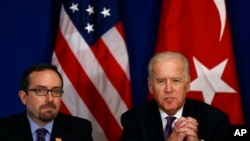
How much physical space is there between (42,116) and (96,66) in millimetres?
869

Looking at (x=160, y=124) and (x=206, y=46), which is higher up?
(x=206, y=46)

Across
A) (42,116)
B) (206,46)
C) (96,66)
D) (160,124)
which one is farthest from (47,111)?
(206,46)

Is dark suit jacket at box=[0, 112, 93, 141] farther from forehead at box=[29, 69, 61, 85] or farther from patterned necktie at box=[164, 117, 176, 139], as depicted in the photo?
patterned necktie at box=[164, 117, 176, 139]

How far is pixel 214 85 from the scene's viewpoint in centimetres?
323

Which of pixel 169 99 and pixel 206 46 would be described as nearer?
pixel 169 99

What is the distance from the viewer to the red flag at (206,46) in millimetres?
3219

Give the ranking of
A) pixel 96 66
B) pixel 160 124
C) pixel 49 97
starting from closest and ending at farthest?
pixel 49 97 → pixel 160 124 → pixel 96 66

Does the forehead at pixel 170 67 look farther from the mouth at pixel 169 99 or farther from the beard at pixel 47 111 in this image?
the beard at pixel 47 111

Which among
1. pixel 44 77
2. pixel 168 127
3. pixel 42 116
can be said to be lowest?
pixel 168 127

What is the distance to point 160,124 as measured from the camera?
Answer: 266cm

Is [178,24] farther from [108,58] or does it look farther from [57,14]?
[57,14]

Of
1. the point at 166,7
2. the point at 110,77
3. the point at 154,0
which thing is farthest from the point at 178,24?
the point at 110,77

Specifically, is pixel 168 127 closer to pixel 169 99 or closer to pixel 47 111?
pixel 169 99

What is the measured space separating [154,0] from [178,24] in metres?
0.38
